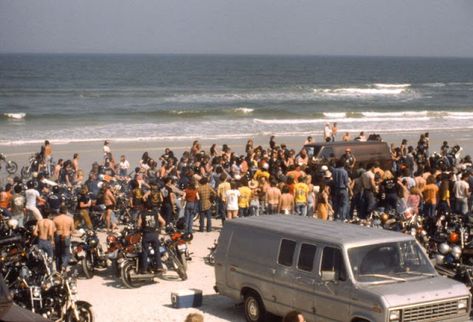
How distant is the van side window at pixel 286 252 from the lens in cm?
1183

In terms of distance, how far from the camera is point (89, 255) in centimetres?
1569

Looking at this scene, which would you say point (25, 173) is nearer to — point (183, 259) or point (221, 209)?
point (221, 209)

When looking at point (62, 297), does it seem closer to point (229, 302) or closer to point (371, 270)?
point (229, 302)

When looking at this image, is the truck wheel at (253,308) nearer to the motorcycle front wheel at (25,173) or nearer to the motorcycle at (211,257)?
the motorcycle at (211,257)

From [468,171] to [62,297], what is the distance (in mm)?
12912

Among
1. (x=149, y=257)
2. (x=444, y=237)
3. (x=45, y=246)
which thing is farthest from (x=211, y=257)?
(x=444, y=237)

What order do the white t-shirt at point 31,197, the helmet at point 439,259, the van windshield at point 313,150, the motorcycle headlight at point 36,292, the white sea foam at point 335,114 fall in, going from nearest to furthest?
1. the motorcycle headlight at point 36,292
2. the helmet at point 439,259
3. the white t-shirt at point 31,197
4. the van windshield at point 313,150
5. the white sea foam at point 335,114

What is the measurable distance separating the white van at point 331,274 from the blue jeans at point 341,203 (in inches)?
290

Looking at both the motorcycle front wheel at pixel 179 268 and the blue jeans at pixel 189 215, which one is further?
the blue jeans at pixel 189 215

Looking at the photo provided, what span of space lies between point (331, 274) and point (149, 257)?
4.97 m

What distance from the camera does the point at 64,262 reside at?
50.8 feet

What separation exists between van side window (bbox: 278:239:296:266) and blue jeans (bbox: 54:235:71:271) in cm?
516

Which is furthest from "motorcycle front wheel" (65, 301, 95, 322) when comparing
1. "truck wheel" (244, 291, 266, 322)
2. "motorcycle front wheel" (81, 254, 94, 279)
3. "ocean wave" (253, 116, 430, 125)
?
"ocean wave" (253, 116, 430, 125)

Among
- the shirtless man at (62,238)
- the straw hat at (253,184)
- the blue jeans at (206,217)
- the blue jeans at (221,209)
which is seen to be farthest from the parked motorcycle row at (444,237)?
the shirtless man at (62,238)
